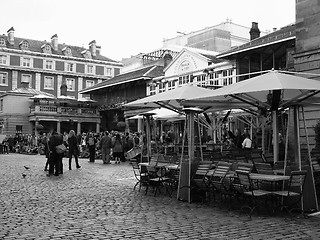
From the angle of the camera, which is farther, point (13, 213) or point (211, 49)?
point (211, 49)

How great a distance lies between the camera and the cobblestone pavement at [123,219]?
21.4ft

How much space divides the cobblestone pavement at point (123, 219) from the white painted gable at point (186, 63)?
78.1 ft

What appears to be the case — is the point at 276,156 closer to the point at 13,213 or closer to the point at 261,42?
the point at 13,213

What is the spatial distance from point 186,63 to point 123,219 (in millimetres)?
29109

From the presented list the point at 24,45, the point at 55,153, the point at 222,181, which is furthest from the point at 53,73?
the point at 222,181

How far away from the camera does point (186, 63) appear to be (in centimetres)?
3584

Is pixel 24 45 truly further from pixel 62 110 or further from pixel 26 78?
pixel 62 110

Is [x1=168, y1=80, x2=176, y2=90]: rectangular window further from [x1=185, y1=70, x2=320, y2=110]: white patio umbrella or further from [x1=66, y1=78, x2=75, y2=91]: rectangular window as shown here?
[x1=66, y1=78, x2=75, y2=91]: rectangular window

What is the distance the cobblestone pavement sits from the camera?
6.54 meters

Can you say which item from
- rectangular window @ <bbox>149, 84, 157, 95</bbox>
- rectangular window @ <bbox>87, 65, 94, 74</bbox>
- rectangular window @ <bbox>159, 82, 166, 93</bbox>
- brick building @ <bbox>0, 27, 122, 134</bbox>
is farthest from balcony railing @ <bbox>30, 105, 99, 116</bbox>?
rectangular window @ <bbox>87, 65, 94, 74</bbox>

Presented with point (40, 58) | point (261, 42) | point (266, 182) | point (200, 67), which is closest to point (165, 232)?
point (266, 182)

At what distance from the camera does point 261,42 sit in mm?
26109

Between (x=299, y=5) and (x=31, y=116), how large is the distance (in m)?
38.7

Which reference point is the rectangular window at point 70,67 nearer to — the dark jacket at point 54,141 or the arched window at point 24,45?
the arched window at point 24,45
